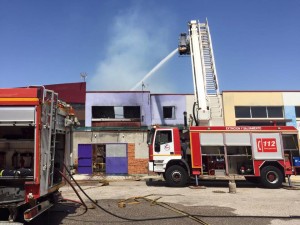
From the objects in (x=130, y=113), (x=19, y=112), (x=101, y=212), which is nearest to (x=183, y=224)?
(x=101, y=212)

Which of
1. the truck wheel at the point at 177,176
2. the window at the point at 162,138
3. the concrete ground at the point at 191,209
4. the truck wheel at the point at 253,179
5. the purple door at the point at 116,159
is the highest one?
the window at the point at 162,138

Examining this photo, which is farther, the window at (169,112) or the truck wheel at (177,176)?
the window at (169,112)

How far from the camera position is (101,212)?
8.77 m

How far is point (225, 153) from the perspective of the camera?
1465 centimetres

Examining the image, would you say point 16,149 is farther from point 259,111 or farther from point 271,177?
point 259,111

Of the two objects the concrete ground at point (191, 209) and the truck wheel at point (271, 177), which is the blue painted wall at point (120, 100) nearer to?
the truck wheel at point (271, 177)

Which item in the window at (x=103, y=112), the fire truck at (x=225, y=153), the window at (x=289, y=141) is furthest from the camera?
the window at (x=103, y=112)

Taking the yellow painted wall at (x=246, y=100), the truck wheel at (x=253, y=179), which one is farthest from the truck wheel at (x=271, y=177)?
the yellow painted wall at (x=246, y=100)

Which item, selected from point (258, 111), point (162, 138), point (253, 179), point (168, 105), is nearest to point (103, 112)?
point (168, 105)

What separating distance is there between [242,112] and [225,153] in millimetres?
12335

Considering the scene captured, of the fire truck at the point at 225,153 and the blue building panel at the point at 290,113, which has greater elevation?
the blue building panel at the point at 290,113

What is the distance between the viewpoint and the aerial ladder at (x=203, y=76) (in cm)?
1715

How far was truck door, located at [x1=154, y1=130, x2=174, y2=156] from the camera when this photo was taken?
14.8 metres

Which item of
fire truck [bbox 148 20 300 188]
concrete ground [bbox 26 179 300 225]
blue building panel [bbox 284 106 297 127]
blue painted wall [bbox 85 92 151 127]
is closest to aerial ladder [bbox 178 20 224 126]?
fire truck [bbox 148 20 300 188]
